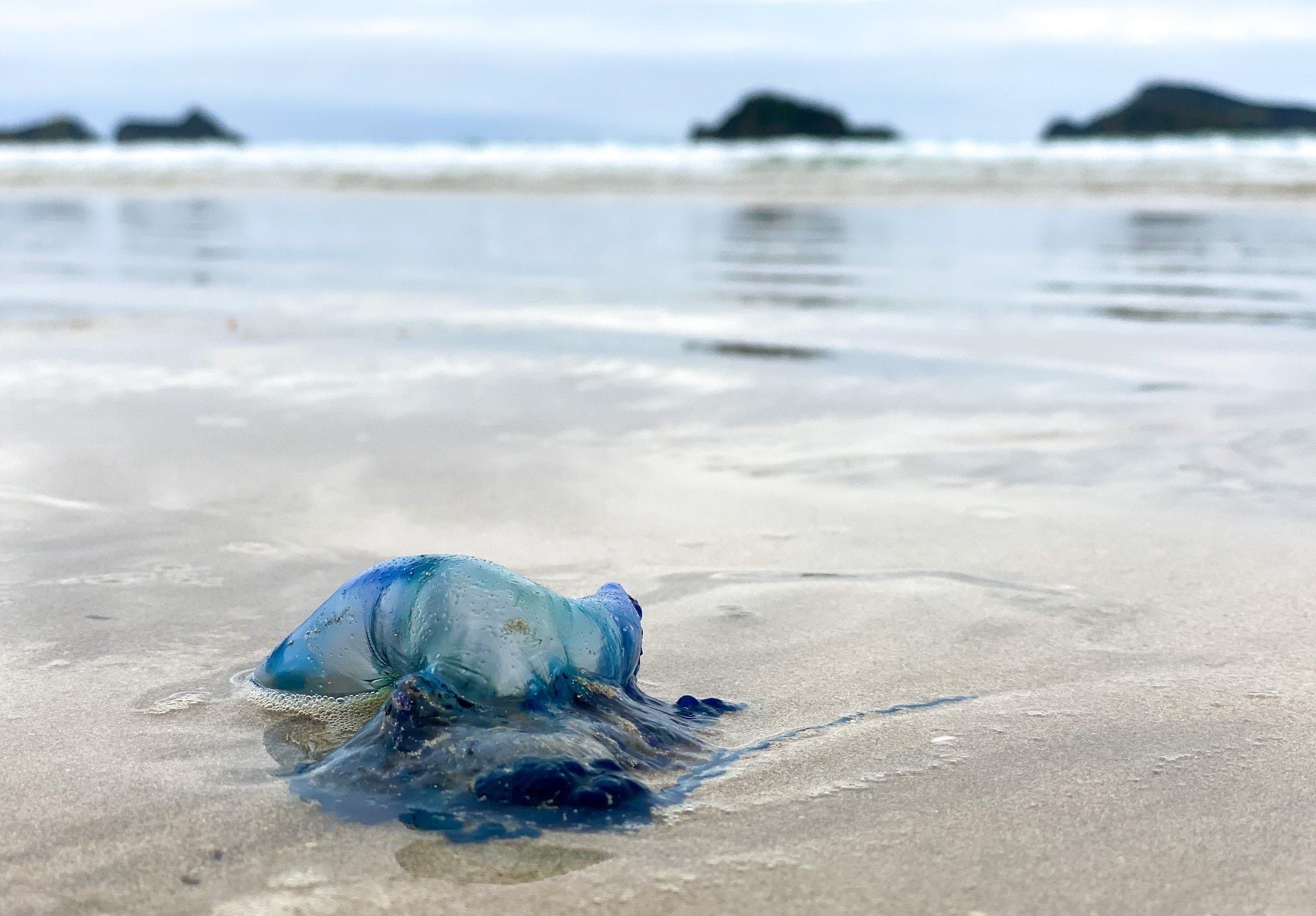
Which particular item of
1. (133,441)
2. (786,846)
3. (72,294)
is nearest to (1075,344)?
(133,441)

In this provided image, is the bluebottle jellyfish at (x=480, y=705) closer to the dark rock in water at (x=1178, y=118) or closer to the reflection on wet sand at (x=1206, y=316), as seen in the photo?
the reflection on wet sand at (x=1206, y=316)

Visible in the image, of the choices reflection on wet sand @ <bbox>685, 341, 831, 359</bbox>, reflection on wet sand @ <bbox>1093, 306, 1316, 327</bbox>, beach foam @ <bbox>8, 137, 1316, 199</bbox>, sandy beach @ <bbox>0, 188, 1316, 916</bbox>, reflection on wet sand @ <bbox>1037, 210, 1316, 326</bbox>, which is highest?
beach foam @ <bbox>8, 137, 1316, 199</bbox>

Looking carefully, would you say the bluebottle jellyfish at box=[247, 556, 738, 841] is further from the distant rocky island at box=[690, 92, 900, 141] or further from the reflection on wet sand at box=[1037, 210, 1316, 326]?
the distant rocky island at box=[690, 92, 900, 141]

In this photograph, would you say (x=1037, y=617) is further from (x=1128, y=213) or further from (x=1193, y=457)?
(x=1128, y=213)

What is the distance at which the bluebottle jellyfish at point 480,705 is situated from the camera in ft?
4.67

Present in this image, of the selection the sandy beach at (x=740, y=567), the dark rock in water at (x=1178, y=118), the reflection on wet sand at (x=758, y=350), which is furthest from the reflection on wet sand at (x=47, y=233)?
the dark rock in water at (x=1178, y=118)

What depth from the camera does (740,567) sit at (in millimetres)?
2492

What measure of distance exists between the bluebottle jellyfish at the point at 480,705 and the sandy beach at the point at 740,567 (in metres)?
0.05

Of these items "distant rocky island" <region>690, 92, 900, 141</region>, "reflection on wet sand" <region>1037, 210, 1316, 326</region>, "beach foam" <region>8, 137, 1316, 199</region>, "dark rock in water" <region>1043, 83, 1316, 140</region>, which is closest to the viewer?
"reflection on wet sand" <region>1037, 210, 1316, 326</region>

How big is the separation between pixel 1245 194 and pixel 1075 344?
12.0 meters

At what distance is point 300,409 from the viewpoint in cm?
385

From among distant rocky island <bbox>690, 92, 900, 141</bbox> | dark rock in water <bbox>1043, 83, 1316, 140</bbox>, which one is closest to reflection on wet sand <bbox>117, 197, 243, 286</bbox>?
dark rock in water <bbox>1043, 83, 1316, 140</bbox>

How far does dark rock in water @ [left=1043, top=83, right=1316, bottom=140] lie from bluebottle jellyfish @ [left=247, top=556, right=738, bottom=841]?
41.3 metres

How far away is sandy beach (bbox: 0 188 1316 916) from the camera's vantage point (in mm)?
1365
